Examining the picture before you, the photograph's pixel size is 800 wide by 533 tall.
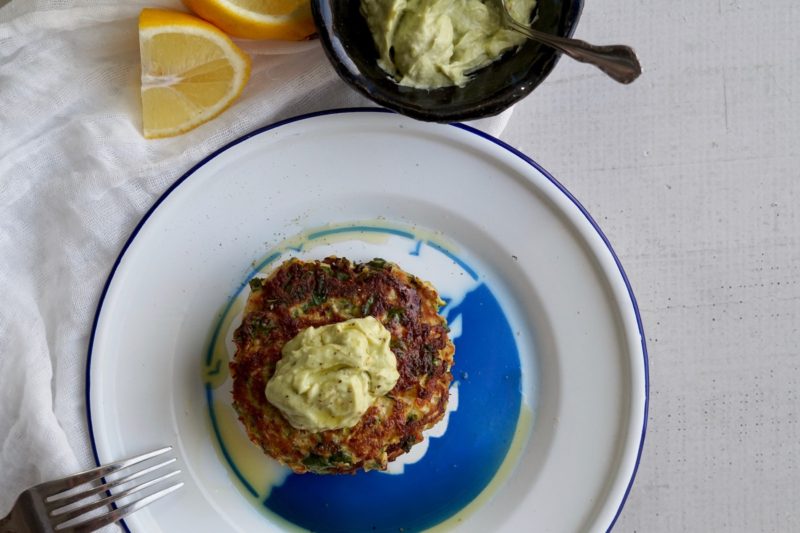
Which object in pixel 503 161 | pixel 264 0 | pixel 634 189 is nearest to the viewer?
pixel 264 0

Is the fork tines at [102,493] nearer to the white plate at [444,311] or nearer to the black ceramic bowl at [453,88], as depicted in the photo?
the white plate at [444,311]

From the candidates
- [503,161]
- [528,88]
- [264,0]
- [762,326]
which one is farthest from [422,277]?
[762,326]

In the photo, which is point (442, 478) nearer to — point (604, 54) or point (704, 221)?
point (704, 221)

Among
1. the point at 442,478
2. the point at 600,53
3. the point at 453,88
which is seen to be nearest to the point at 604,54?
the point at 600,53

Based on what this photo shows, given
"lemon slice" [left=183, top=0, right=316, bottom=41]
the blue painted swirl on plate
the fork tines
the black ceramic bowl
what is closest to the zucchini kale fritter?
the blue painted swirl on plate

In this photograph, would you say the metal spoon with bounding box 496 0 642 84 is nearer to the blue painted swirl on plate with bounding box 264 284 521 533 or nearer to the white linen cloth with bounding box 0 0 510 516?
the white linen cloth with bounding box 0 0 510 516

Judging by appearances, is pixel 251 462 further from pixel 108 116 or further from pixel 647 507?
pixel 647 507
